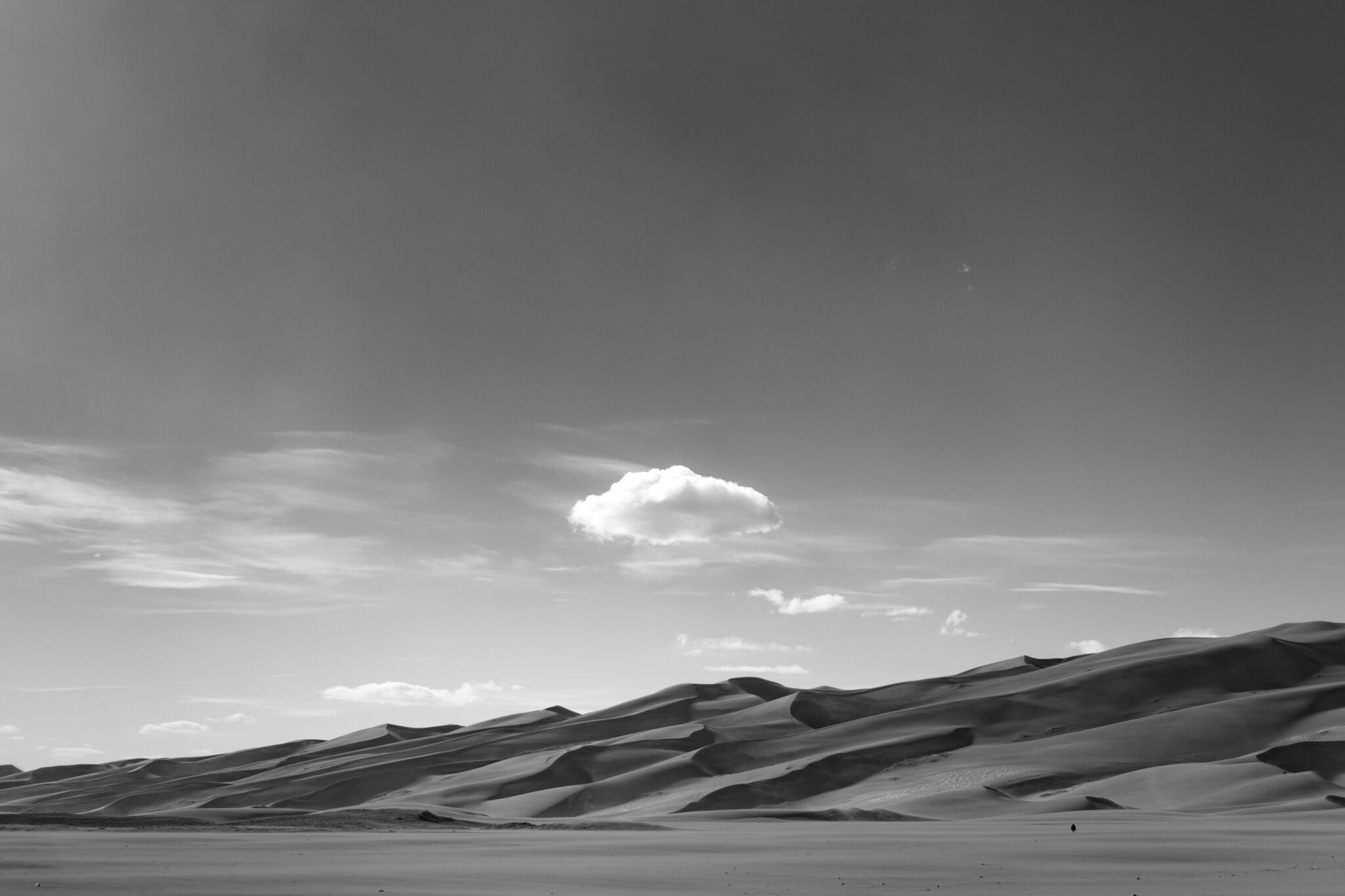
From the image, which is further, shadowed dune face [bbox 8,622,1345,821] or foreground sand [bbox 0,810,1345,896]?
shadowed dune face [bbox 8,622,1345,821]

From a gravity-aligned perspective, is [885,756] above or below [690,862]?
above

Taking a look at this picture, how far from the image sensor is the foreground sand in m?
21.9

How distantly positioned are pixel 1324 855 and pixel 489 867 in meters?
20.8

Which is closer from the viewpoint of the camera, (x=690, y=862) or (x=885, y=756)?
(x=690, y=862)

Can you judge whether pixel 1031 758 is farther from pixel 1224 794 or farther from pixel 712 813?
pixel 712 813

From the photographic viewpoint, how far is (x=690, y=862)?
28188 millimetres

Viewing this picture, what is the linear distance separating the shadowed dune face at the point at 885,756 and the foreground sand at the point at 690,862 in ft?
64.6

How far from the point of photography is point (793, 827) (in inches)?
1825

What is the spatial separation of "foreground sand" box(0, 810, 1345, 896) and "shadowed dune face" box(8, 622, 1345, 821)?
1968 cm

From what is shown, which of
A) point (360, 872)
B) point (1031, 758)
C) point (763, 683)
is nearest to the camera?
point (360, 872)

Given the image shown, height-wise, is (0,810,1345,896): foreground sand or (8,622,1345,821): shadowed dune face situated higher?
(8,622,1345,821): shadowed dune face

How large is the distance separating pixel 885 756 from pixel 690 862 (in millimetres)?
72672

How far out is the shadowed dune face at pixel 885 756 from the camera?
70625mm

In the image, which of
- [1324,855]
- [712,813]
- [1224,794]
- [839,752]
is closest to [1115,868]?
[1324,855]
